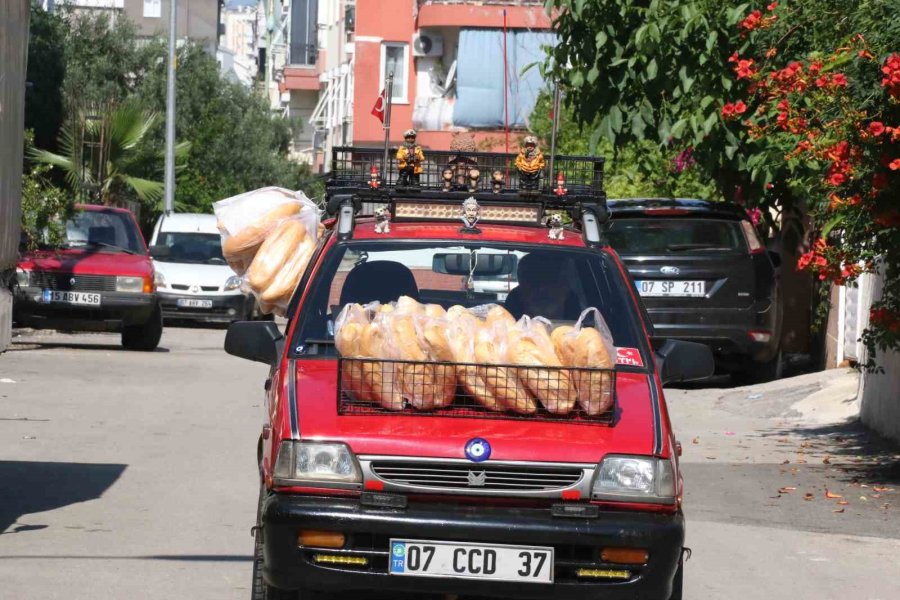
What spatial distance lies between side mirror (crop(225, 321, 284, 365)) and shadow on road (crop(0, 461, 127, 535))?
243cm

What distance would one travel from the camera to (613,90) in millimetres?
14672

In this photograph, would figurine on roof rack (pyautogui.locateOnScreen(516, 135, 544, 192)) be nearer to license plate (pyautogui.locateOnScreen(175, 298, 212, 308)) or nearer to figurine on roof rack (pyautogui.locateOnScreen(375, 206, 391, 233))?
figurine on roof rack (pyautogui.locateOnScreen(375, 206, 391, 233))

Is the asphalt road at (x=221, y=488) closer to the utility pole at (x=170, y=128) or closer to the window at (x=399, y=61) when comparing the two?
the utility pole at (x=170, y=128)

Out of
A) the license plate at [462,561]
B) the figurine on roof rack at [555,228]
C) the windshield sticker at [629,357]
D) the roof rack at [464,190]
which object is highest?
the roof rack at [464,190]

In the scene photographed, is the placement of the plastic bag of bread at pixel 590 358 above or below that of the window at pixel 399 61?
below

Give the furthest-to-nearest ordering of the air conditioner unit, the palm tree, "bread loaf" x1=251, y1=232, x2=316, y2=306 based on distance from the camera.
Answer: the air conditioner unit, the palm tree, "bread loaf" x1=251, y1=232, x2=316, y2=306

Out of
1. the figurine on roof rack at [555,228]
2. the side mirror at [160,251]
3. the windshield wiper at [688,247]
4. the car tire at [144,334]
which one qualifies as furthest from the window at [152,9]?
the figurine on roof rack at [555,228]

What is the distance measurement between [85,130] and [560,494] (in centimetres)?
3068

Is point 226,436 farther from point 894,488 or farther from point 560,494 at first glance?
point 560,494

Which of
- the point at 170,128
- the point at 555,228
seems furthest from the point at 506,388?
the point at 170,128

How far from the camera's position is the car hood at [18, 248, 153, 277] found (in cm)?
1992

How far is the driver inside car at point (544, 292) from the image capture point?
693 centimetres

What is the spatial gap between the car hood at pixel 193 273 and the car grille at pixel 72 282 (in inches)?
204

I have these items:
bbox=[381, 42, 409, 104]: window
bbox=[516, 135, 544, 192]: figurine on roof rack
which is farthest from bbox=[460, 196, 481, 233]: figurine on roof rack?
bbox=[381, 42, 409, 104]: window
